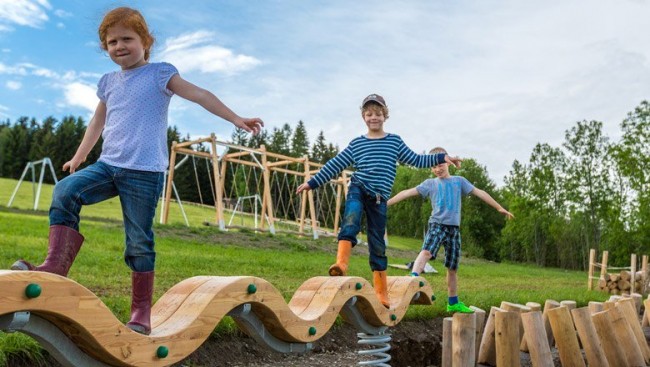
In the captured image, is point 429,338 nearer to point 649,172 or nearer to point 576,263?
point 649,172

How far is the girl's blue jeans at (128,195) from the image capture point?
9.76 feet

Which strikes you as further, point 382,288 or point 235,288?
point 382,288

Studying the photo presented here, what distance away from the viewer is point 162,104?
3.16 m

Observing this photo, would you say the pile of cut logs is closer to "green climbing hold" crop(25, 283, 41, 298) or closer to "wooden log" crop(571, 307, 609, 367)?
"wooden log" crop(571, 307, 609, 367)

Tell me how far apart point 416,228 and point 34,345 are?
58170 mm

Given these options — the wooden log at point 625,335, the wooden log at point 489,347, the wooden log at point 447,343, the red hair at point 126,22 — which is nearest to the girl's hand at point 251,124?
the red hair at point 126,22

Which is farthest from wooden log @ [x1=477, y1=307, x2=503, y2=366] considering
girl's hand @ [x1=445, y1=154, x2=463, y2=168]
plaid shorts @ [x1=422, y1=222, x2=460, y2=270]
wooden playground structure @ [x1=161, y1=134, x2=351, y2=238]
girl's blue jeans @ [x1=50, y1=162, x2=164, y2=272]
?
wooden playground structure @ [x1=161, y1=134, x2=351, y2=238]

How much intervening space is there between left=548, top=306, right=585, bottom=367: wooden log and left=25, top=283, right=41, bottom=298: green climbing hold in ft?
22.0

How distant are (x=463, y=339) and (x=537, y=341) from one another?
4.90ft

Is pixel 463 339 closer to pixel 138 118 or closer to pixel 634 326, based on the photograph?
pixel 138 118

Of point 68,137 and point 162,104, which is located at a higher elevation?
point 68,137

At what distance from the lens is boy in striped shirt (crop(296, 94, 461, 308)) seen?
446cm

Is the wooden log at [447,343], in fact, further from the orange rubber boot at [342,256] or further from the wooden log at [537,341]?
the orange rubber boot at [342,256]

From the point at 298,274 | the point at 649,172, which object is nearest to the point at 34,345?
the point at 298,274
